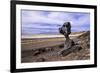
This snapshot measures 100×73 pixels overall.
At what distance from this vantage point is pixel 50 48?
191cm

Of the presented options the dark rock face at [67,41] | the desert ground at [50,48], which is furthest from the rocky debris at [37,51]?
the dark rock face at [67,41]

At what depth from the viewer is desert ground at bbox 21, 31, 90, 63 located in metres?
1.83

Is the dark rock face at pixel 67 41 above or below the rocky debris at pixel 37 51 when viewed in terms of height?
above

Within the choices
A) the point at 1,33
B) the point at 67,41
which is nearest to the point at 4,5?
the point at 1,33

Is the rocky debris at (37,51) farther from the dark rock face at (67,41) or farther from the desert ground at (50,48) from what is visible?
the dark rock face at (67,41)

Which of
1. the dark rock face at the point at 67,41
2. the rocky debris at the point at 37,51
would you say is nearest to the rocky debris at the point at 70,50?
the dark rock face at the point at 67,41

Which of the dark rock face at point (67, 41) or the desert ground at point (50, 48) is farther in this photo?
the dark rock face at point (67, 41)

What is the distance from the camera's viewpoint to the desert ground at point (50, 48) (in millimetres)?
1832

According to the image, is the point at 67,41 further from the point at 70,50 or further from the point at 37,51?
the point at 37,51

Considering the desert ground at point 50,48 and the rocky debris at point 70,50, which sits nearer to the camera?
the desert ground at point 50,48

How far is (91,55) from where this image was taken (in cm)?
206

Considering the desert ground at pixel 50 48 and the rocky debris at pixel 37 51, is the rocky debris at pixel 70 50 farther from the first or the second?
the rocky debris at pixel 37 51

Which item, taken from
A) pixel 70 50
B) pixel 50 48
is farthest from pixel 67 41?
pixel 50 48

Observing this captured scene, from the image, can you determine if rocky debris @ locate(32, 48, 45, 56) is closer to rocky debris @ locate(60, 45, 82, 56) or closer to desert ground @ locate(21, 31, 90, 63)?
desert ground @ locate(21, 31, 90, 63)
